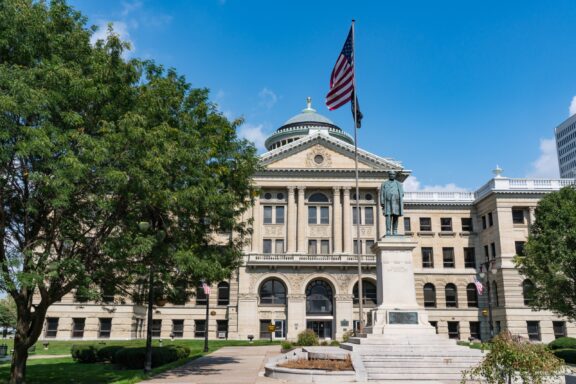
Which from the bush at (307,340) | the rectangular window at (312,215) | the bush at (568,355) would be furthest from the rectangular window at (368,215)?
the bush at (568,355)

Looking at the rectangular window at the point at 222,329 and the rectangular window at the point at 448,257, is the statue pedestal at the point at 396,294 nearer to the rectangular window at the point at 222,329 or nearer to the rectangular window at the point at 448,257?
the rectangular window at the point at 222,329

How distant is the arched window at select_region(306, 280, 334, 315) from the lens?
5247 centimetres

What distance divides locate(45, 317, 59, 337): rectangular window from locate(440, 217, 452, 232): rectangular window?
4407cm

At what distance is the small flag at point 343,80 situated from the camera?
28427 mm

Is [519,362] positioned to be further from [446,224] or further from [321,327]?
[446,224]

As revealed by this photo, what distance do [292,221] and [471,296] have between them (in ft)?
74.0

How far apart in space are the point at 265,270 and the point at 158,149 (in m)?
37.3

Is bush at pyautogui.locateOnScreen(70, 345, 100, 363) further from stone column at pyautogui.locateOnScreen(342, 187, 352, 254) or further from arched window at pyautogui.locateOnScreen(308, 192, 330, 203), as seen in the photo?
arched window at pyautogui.locateOnScreen(308, 192, 330, 203)

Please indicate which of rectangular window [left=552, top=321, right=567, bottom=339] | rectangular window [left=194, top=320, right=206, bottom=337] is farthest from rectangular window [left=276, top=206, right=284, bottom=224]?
rectangular window [left=552, top=321, right=567, bottom=339]

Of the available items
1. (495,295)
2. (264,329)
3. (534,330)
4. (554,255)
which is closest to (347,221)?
(264,329)

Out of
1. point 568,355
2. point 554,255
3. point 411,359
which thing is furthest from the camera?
point 554,255

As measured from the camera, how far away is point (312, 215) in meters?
55.3

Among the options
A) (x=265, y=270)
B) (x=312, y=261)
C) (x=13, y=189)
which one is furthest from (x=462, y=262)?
(x=13, y=189)

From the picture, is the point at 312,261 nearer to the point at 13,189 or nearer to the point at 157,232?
the point at 157,232
